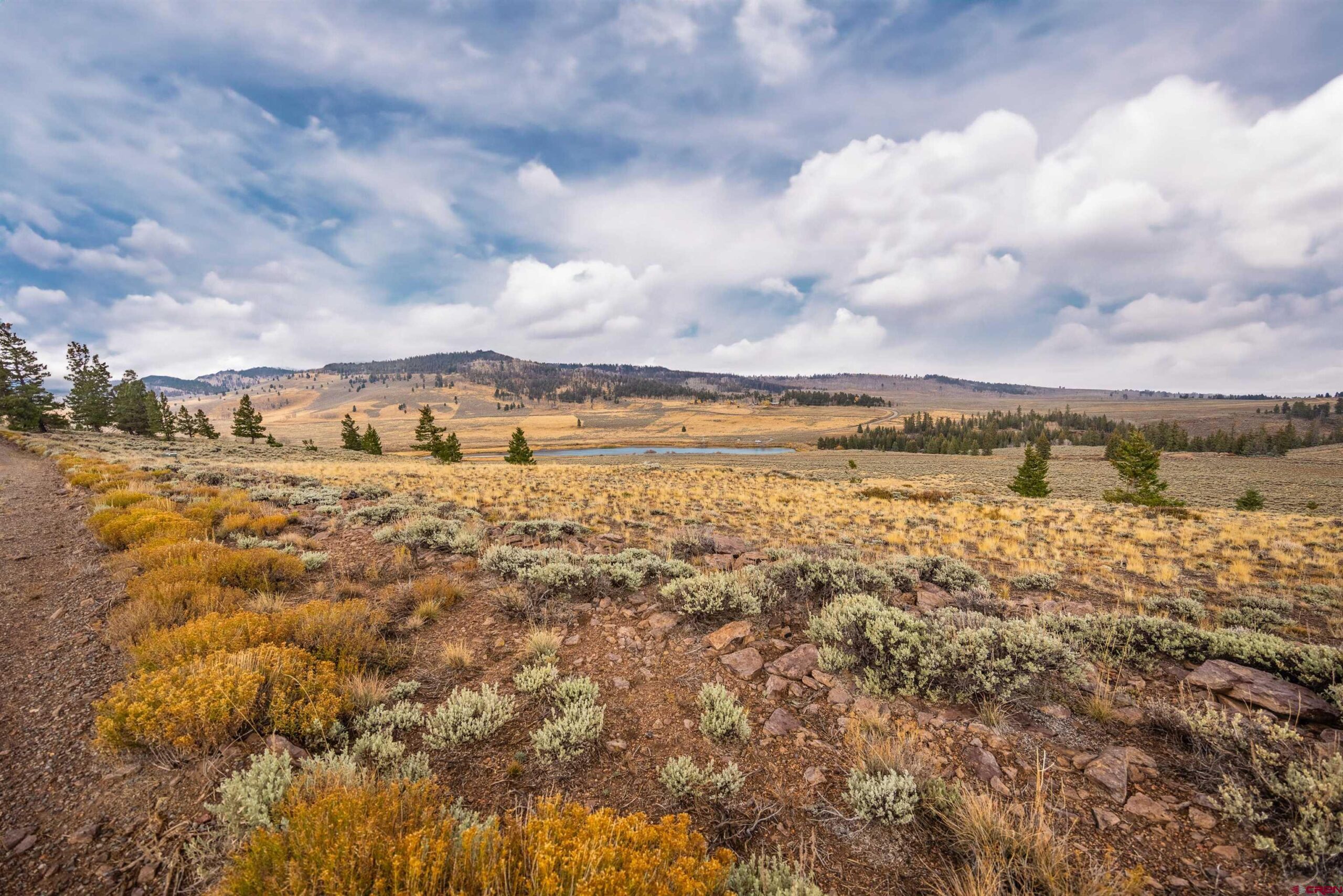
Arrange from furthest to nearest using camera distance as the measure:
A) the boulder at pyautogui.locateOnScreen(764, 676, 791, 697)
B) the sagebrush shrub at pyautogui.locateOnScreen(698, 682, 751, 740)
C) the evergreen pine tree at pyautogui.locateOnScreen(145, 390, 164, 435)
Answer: the evergreen pine tree at pyautogui.locateOnScreen(145, 390, 164, 435), the boulder at pyautogui.locateOnScreen(764, 676, 791, 697), the sagebrush shrub at pyautogui.locateOnScreen(698, 682, 751, 740)

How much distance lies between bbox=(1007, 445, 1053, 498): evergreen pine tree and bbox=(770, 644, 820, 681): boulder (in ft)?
117

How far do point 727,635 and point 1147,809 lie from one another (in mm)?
3632

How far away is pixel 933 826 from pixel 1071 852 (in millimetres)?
802

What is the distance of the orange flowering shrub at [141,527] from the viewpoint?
317 inches

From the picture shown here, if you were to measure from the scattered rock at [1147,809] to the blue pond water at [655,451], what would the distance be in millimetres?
98801

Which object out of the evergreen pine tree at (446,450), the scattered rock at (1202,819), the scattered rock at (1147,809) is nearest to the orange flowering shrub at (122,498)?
the scattered rock at (1147,809)

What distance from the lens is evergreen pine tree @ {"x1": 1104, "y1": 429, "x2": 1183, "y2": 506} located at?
2773 centimetres

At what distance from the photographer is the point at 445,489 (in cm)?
1644

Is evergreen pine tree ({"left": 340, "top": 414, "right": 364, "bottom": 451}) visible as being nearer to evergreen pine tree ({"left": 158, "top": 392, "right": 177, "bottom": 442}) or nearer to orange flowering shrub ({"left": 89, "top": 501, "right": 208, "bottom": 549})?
evergreen pine tree ({"left": 158, "top": 392, "right": 177, "bottom": 442})

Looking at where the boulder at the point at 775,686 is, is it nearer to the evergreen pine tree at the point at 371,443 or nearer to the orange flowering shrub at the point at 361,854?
the orange flowering shrub at the point at 361,854

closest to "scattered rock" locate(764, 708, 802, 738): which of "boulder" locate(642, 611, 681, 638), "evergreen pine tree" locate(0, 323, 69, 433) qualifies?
"boulder" locate(642, 611, 681, 638)

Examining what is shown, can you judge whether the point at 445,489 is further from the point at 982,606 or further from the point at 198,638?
the point at 982,606

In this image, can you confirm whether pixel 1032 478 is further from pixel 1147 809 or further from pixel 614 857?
pixel 614 857

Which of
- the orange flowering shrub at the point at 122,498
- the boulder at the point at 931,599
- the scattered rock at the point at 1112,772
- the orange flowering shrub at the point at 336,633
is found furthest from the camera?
the orange flowering shrub at the point at 122,498
